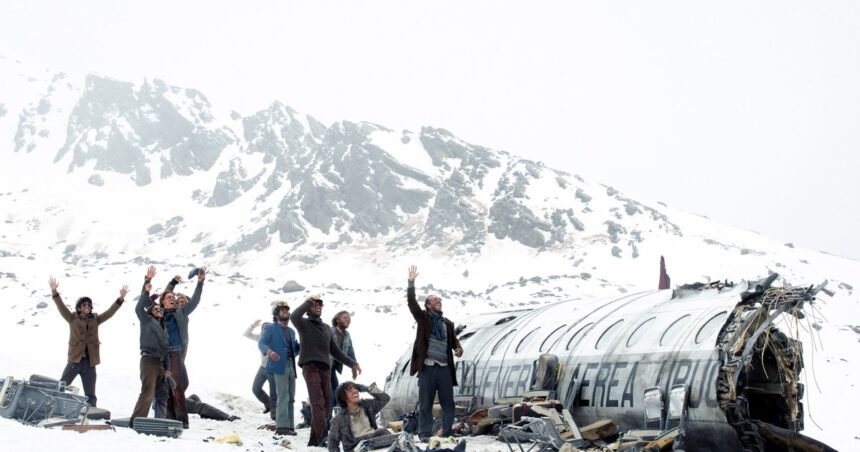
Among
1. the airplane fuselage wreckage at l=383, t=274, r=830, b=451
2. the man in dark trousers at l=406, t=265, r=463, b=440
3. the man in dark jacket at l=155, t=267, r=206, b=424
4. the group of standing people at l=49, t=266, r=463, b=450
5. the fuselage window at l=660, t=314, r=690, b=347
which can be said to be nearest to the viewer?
the airplane fuselage wreckage at l=383, t=274, r=830, b=451

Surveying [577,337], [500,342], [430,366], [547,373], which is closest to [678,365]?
[547,373]

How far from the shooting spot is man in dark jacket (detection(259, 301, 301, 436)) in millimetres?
12328

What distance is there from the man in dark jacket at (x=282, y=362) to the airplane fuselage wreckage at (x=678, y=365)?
2.76 m

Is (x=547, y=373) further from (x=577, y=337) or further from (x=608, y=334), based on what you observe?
(x=608, y=334)

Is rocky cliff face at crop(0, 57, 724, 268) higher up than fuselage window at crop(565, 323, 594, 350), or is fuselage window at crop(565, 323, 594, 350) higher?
rocky cliff face at crop(0, 57, 724, 268)

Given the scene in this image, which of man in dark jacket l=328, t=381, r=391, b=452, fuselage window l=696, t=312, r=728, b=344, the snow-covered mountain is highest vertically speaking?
the snow-covered mountain

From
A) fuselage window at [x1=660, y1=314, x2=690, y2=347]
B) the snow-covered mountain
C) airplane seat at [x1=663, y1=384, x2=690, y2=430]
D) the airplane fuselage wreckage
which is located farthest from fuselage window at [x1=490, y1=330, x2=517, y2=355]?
the snow-covered mountain

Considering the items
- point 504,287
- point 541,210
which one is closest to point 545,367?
point 504,287

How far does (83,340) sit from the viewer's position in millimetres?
12844

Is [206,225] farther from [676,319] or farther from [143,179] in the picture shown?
[676,319]

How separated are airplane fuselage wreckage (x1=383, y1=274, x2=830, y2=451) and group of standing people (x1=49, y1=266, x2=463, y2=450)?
53.1 inches

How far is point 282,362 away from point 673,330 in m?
5.69

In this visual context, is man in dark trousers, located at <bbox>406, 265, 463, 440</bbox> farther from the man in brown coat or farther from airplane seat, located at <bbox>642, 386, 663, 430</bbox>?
the man in brown coat

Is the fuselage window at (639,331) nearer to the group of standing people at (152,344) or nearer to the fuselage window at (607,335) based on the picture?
the fuselage window at (607,335)
